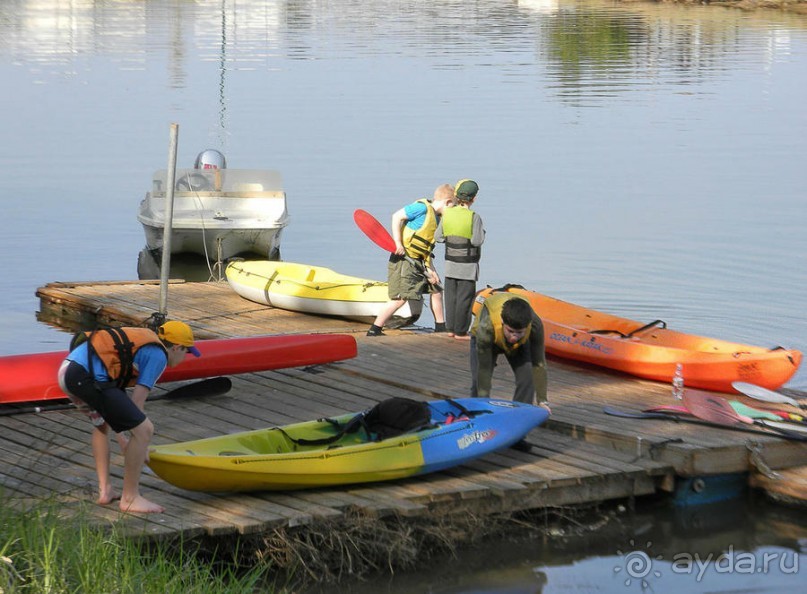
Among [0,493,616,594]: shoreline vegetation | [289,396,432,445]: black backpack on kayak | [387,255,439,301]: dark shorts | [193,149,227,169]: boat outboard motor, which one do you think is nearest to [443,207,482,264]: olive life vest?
[387,255,439,301]: dark shorts

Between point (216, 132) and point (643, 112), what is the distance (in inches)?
434

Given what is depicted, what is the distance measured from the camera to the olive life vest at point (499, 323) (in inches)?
350

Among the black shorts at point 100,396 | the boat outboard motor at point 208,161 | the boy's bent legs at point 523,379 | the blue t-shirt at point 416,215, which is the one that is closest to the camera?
the black shorts at point 100,396

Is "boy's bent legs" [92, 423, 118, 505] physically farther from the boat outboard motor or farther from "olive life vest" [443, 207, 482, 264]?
the boat outboard motor

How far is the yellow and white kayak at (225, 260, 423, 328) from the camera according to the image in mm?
13945

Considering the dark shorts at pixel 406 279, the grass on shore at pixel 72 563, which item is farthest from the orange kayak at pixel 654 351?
the grass on shore at pixel 72 563

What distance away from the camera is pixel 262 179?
19984 mm

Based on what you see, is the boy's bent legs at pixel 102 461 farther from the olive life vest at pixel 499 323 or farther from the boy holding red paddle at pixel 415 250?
the boy holding red paddle at pixel 415 250

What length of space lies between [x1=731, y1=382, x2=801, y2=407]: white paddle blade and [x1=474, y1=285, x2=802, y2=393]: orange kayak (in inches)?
8.8

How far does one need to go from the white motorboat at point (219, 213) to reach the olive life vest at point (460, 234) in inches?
253

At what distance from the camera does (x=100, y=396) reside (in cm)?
746

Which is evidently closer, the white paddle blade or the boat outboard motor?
the white paddle blade

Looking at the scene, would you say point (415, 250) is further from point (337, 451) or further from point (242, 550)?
point (242, 550)

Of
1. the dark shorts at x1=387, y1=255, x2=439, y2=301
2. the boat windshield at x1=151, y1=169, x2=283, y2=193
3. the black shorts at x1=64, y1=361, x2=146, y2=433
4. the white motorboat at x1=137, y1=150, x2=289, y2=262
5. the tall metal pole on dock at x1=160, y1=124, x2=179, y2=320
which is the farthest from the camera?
the boat windshield at x1=151, y1=169, x2=283, y2=193
